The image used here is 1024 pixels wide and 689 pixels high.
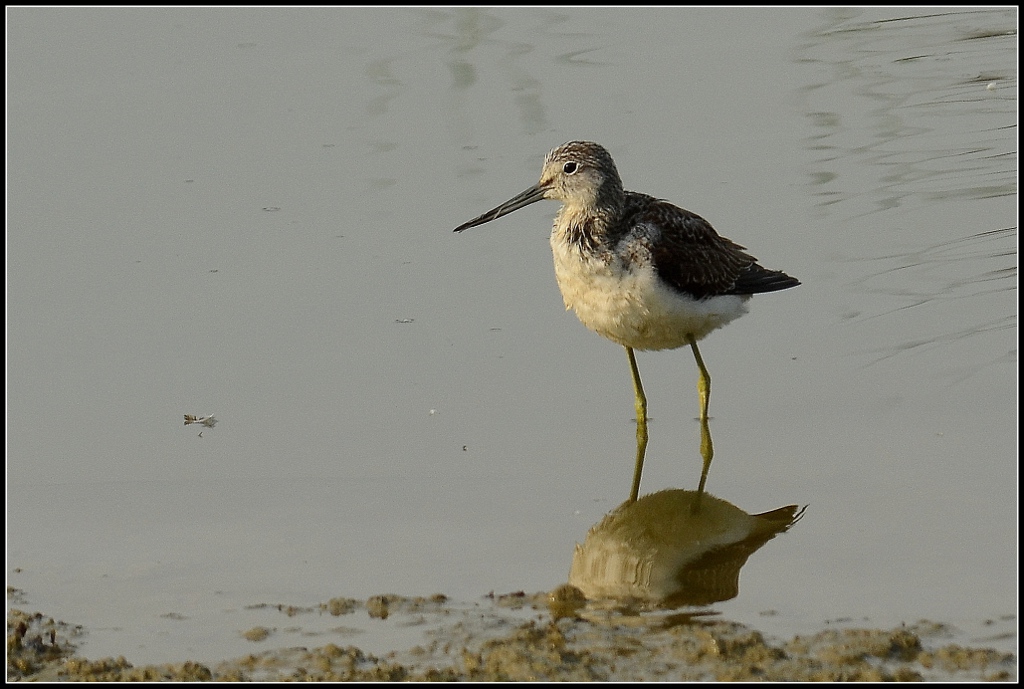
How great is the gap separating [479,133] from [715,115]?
6.48ft

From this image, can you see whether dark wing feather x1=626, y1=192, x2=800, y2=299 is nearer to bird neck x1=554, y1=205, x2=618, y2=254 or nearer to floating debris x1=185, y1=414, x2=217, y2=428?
bird neck x1=554, y1=205, x2=618, y2=254

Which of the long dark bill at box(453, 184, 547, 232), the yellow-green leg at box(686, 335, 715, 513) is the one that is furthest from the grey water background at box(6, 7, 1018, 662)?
the long dark bill at box(453, 184, 547, 232)

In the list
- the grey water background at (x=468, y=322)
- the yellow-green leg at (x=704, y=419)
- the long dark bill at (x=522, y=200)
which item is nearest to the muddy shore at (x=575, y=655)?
the grey water background at (x=468, y=322)

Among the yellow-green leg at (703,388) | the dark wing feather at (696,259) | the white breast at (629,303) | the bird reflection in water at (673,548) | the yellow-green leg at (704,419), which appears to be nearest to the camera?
the bird reflection in water at (673,548)

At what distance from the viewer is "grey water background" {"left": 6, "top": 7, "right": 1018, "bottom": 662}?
6117mm

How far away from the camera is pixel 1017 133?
36.4ft

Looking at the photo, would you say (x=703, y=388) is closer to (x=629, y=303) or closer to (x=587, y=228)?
(x=629, y=303)

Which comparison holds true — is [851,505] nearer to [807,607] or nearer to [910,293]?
[807,607]

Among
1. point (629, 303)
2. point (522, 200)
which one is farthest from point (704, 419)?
→ point (522, 200)

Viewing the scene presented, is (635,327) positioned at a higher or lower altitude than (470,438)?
higher

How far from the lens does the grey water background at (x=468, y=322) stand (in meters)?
6.12

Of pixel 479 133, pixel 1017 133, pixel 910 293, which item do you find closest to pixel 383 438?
pixel 910 293

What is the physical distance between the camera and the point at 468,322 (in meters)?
8.76

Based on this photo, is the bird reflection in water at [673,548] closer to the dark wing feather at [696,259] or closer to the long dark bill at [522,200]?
the dark wing feather at [696,259]
